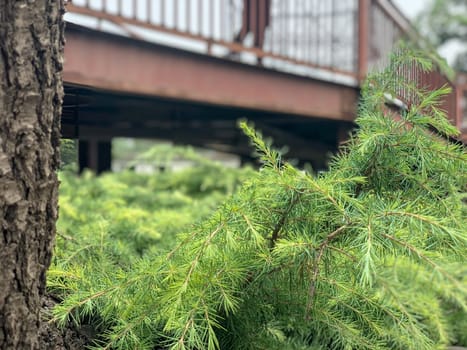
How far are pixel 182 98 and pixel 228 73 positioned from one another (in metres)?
0.55

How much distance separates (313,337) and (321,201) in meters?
0.51

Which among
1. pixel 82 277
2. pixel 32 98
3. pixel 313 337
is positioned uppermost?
pixel 32 98

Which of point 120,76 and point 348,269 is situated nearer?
point 348,269

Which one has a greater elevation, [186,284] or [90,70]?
[90,70]

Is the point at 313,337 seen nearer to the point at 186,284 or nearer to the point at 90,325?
the point at 186,284

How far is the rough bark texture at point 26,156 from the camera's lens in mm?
1384

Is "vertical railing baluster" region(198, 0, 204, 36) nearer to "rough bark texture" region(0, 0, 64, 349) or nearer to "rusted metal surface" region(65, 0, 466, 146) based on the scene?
"rusted metal surface" region(65, 0, 466, 146)

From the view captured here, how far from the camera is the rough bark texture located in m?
1.38

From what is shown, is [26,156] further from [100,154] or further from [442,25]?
[442,25]

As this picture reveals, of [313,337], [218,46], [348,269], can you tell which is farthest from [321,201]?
[218,46]

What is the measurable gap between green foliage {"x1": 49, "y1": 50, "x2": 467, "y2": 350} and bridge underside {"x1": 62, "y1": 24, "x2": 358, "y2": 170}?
74 cm

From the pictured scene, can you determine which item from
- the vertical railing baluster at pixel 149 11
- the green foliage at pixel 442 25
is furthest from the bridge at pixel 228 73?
the green foliage at pixel 442 25

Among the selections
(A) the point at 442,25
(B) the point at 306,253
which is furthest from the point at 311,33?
(A) the point at 442,25

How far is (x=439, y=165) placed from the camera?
63.7 inches
